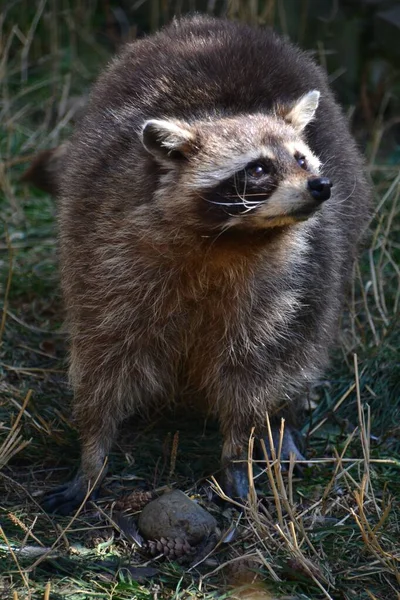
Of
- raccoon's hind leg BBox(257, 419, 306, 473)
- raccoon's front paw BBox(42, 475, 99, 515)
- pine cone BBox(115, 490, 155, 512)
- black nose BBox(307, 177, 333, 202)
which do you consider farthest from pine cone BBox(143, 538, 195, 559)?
black nose BBox(307, 177, 333, 202)

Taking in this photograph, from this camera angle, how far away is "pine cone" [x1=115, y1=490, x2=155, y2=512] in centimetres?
416

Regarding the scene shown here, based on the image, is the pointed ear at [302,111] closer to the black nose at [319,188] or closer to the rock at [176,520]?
the black nose at [319,188]

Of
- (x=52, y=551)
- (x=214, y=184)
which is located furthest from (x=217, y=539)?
(x=214, y=184)

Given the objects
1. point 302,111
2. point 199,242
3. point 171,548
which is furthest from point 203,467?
point 302,111

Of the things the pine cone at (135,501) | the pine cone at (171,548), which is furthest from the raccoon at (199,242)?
the pine cone at (171,548)

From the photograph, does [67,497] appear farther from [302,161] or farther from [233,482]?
[302,161]

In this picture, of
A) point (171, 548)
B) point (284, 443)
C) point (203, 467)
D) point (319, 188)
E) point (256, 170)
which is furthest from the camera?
point (284, 443)

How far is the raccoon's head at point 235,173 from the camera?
3668 millimetres

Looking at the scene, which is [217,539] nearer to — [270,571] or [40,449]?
[270,571]

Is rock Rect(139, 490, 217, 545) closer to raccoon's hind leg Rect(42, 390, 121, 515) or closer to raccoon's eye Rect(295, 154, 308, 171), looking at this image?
raccoon's hind leg Rect(42, 390, 121, 515)

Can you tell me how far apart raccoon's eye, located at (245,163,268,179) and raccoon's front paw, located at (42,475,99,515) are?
1598 mm

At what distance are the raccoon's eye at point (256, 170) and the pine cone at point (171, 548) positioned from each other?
1.47 meters

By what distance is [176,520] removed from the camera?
3.95 m

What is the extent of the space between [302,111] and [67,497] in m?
1.96
